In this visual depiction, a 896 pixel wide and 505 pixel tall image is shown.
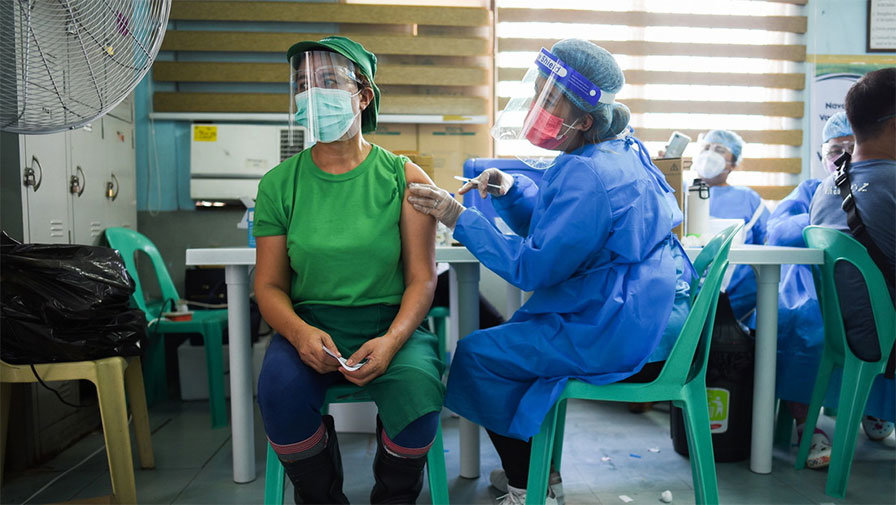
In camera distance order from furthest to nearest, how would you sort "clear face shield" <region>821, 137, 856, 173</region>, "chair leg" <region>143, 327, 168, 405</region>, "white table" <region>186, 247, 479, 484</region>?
"clear face shield" <region>821, 137, 856, 173</region> → "chair leg" <region>143, 327, 168, 405</region> → "white table" <region>186, 247, 479, 484</region>

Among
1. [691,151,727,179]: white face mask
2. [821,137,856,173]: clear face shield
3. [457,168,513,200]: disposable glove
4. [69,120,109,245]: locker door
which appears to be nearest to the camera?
[457,168,513,200]: disposable glove

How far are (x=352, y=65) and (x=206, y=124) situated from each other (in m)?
2.55

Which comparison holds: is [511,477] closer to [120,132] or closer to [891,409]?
[891,409]

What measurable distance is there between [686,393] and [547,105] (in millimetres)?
816

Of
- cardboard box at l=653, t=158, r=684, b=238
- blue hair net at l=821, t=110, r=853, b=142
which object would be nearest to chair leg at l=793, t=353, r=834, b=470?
cardboard box at l=653, t=158, r=684, b=238

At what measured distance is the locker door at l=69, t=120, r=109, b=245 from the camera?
2.71m

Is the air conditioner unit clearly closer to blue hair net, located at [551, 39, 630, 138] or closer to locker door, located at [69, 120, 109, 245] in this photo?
locker door, located at [69, 120, 109, 245]

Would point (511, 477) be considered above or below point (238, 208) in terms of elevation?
below

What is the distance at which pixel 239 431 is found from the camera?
201 centimetres

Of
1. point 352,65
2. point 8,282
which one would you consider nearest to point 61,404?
point 8,282

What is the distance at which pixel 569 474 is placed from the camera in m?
2.10

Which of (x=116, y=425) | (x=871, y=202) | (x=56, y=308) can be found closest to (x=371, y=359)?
(x=116, y=425)

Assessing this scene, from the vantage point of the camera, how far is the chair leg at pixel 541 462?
4.85 feet

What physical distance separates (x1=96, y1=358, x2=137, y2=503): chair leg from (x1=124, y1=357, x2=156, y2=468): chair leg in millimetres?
242
